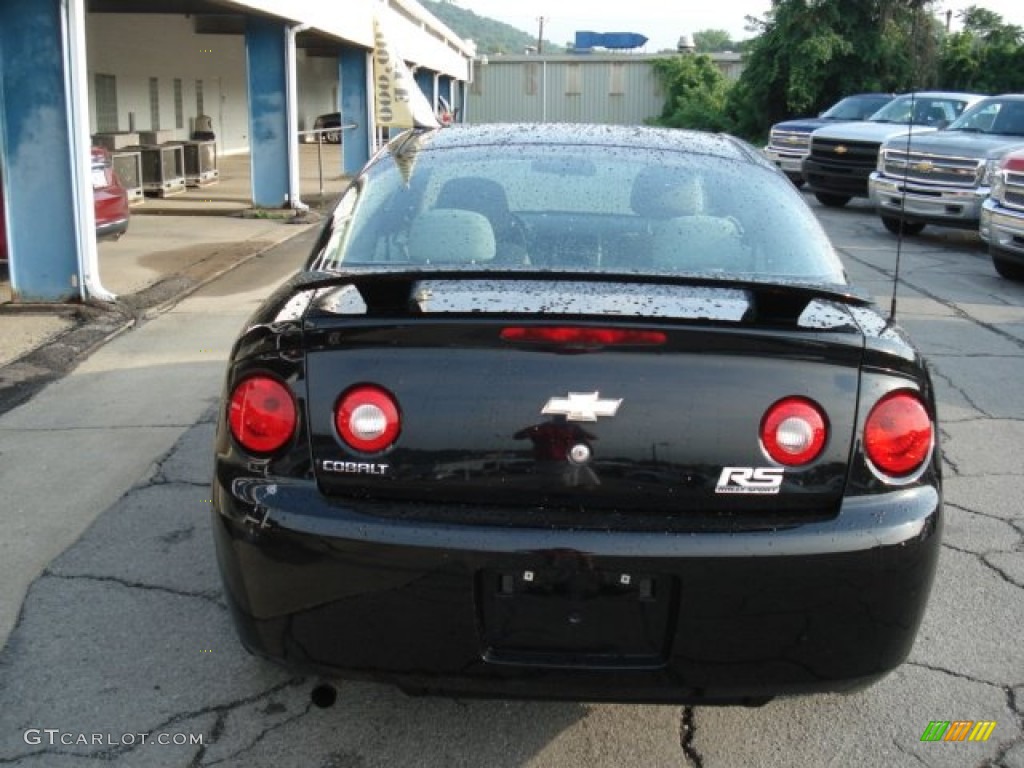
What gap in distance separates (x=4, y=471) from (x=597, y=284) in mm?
3464

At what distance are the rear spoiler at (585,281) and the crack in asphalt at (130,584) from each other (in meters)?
1.35

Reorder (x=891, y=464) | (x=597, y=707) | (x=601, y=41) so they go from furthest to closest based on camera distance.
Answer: (x=601, y=41) → (x=597, y=707) → (x=891, y=464)

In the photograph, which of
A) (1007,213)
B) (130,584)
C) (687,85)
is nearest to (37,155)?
(130,584)

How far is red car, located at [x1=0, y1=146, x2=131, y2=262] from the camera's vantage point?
1037 centimetres

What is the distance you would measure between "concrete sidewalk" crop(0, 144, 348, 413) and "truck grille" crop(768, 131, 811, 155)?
8.47 metres

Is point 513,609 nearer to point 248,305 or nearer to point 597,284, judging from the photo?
point 597,284

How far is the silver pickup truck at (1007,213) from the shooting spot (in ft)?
34.2

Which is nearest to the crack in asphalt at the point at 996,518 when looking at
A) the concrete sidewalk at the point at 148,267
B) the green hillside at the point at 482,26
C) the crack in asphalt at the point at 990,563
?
the crack in asphalt at the point at 990,563

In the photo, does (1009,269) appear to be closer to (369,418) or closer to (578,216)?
(578,216)

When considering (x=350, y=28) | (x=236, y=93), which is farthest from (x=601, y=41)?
(x=350, y=28)

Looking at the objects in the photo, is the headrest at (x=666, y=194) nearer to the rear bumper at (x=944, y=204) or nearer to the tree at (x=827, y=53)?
the rear bumper at (x=944, y=204)

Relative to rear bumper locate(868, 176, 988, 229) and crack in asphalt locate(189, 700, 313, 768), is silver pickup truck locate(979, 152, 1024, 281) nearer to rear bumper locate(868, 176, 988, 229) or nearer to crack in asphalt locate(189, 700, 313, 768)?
rear bumper locate(868, 176, 988, 229)

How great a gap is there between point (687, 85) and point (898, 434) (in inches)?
1854

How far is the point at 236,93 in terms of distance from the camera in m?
31.6
